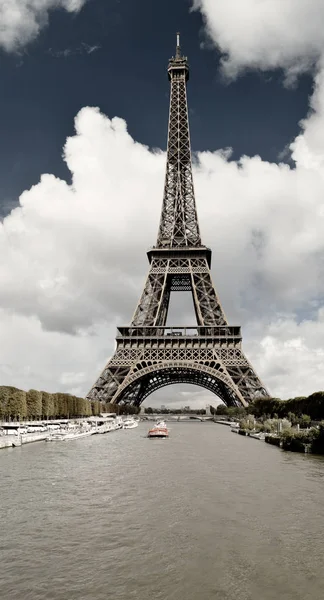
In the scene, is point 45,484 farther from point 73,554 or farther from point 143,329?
point 143,329

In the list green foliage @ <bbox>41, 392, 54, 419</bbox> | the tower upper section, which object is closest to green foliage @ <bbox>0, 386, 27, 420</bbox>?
green foliage @ <bbox>41, 392, 54, 419</bbox>

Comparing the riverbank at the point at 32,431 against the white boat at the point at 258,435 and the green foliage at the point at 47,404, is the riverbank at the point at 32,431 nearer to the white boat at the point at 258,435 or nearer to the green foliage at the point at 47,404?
the green foliage at the point at 47,404

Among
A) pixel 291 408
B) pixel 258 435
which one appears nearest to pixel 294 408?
pixel 291 408

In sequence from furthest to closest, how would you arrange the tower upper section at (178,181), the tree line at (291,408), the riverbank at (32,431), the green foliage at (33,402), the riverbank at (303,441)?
1. the tower upper section at (178,181)
2. the green foliage at (33,402)
3. the tree line at (291,408)
4. the riverbank at (32,431)
5. the riverbank at (303,441)

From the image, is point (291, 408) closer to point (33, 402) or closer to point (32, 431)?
point (32, 431)

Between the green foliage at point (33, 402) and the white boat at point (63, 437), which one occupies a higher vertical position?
the green foliage at point (33, 402)

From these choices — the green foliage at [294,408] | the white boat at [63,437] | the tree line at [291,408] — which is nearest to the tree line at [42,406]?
the white boat at [63,437]

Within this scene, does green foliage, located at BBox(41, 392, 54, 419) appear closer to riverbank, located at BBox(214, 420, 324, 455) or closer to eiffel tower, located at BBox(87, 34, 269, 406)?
eiffel tower, located at BBox(87, 34, 269, 406)

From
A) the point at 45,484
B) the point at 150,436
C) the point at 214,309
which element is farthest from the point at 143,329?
the point at 45,484

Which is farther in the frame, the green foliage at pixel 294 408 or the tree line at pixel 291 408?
the tree line at pixel 291 408
